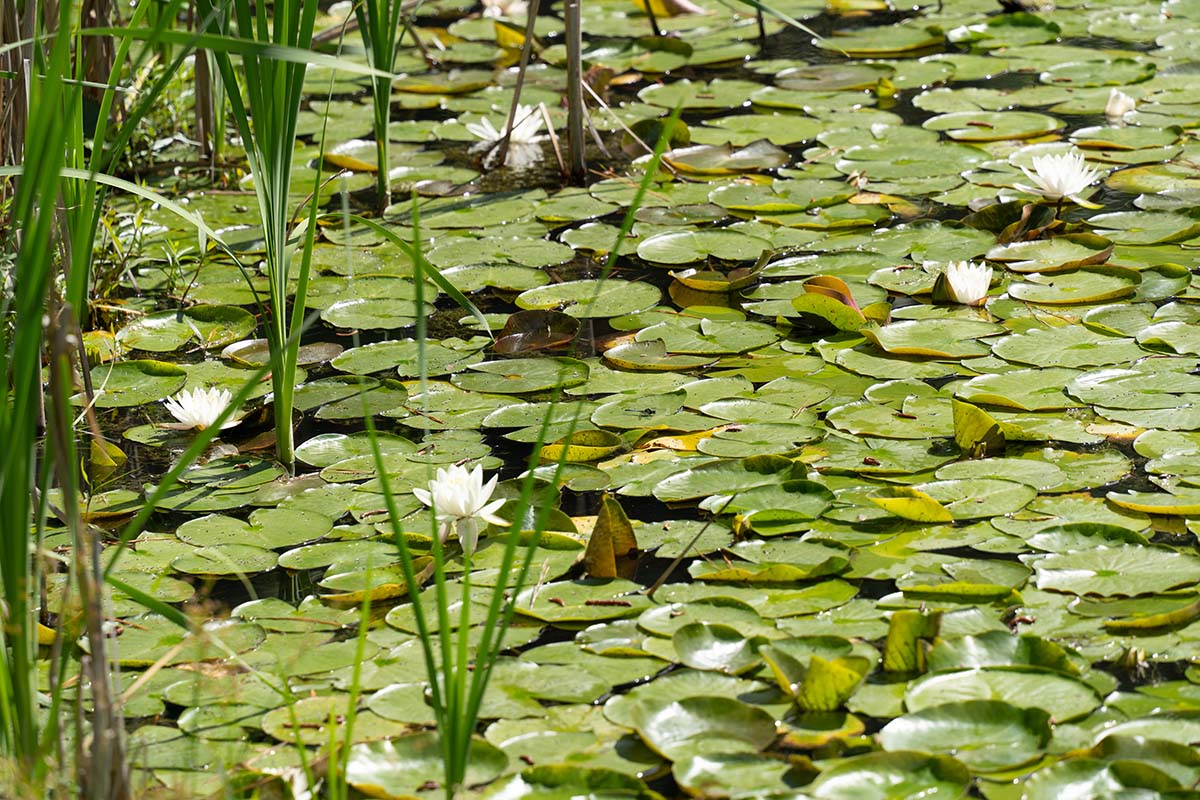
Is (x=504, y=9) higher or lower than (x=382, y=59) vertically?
lower

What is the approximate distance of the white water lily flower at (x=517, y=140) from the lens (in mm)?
3615

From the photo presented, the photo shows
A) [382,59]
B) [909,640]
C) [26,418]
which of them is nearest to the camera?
[26,418]

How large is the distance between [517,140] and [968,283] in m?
1.44

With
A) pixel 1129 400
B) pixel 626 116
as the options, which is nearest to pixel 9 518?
pixel 1129 400

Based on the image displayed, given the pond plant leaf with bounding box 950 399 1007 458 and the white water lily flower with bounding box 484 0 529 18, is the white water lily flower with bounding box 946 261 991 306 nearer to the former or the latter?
the pond plant leaf with bounding box 950 399 1007 458

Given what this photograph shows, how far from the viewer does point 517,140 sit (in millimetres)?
3648

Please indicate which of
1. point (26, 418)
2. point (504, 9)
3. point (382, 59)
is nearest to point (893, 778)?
point (26, 418)

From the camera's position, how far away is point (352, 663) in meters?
1.70

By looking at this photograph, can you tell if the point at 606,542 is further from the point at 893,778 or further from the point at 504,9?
the point at 504,9

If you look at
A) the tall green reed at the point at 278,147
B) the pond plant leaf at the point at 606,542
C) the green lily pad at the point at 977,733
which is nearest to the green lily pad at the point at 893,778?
the green lily pad at the point at 977,733

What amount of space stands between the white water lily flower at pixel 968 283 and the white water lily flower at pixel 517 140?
1.31m

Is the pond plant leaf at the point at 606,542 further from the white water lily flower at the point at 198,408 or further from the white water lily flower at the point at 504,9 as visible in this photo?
the white water lily flower at the point at 504,9

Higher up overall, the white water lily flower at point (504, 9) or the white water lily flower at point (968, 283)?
the white water lily flower at point (504, 9)

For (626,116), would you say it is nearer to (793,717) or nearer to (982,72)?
(982,72)
